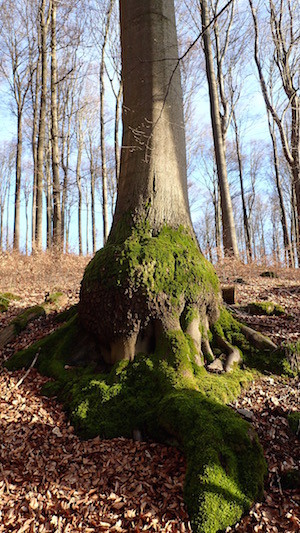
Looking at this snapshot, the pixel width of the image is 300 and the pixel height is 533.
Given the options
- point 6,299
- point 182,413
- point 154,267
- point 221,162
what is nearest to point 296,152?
point 221,162

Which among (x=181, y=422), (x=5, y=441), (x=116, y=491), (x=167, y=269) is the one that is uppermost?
(x=167, y=269)

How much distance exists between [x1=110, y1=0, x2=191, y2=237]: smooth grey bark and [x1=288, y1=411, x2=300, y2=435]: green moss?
2.52 meters

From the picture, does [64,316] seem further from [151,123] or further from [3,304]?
[151,123]

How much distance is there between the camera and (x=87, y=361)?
13.0 feet

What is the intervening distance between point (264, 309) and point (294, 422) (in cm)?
261

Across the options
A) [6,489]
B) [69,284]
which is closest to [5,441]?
[6,489]

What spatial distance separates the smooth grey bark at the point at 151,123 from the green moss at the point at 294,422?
8.28 ft

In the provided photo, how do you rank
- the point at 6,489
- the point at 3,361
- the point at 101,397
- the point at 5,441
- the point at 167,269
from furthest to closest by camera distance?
the point at 3,361
the point at 167,269
the point at 101,397
the point at 5,441
the point at 6,489

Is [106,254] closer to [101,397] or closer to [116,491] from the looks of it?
[101,397]

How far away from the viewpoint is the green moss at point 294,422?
311 cm

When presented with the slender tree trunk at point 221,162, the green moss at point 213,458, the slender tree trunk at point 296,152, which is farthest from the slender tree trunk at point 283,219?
the green moss at point 213,458

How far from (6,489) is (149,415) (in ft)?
4.21

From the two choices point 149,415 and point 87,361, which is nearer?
point 149,415

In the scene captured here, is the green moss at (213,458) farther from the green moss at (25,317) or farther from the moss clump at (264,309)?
the green moss at (25,317)
